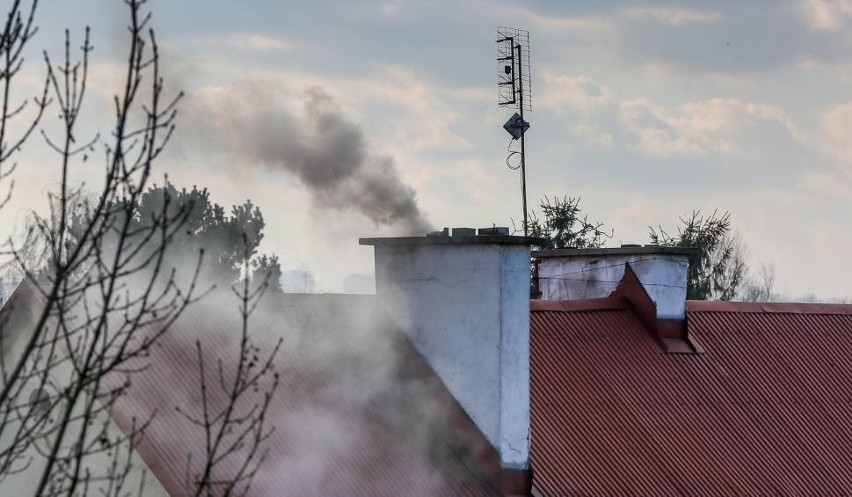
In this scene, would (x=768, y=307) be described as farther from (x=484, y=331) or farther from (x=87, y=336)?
(x=87, y=336)

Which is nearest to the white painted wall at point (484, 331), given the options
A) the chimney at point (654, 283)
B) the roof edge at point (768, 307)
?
the chimney at point (654, 283)

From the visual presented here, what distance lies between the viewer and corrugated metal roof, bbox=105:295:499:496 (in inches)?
651

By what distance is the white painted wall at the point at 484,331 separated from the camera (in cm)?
1848

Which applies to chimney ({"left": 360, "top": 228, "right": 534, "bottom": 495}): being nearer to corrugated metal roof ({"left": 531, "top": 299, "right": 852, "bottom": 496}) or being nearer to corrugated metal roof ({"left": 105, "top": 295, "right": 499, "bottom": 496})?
corrugated metal roof ({"left": 105, "top": 295, "right": 499, "bottom": 496})

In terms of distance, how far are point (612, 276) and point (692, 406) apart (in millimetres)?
3793

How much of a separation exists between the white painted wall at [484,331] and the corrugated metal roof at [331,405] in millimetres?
269

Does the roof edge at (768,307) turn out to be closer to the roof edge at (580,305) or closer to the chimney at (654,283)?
the chimney at (654,283)

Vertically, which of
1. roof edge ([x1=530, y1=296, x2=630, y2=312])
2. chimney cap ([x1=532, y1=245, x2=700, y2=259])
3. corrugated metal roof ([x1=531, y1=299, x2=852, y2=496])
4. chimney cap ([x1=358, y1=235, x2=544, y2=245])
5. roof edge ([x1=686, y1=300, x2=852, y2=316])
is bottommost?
corrugated metal roof ([x1=531, y1=299, x2=852, y2=496])

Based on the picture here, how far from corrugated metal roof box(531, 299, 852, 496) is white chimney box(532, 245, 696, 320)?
23.8 inches

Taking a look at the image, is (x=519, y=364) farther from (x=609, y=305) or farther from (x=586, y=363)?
(x=609, y=305)

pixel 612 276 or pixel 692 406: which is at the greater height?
pixel 612 276

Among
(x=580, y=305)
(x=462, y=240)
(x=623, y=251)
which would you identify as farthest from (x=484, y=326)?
(x=623, y=251)

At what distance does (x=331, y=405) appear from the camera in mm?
17984

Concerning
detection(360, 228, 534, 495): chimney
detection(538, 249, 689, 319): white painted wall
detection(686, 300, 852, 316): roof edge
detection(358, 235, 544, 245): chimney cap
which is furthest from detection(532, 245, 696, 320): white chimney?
detection(360, 228, 534, 495): chimney
